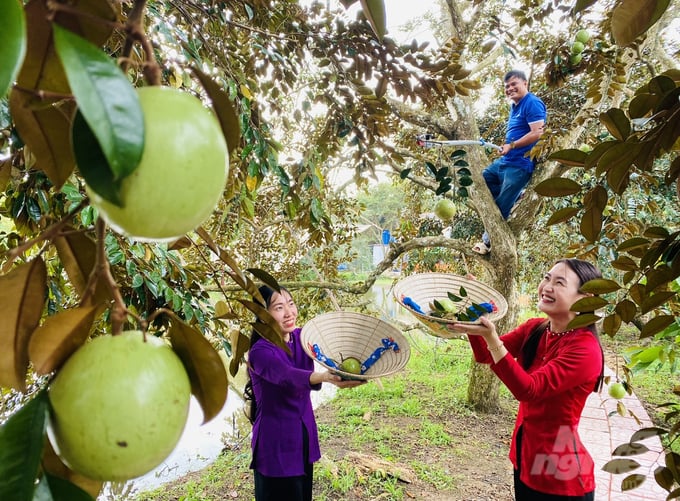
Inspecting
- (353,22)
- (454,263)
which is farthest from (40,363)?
(454,263)

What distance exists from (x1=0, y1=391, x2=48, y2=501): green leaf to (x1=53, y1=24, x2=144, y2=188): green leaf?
195 mm

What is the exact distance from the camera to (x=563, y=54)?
2.49 m

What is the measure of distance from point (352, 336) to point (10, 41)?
198 cm

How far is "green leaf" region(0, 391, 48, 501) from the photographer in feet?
0.95

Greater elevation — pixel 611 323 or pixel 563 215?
pixel 563 215

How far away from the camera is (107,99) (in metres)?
0.24

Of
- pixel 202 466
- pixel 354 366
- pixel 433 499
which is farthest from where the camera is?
pixel 202 466

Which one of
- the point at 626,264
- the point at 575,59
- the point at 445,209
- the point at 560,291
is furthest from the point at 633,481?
the point at 575,59

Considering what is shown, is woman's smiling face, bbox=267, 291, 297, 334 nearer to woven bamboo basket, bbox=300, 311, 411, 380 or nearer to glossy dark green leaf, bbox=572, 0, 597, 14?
woven bamboo basket, bbox=300, 311, 411, 380

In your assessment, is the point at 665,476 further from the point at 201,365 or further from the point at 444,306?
the point at 444,306

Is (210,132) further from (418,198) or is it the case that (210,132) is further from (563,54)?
(418,198)

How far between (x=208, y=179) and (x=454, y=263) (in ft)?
17.5

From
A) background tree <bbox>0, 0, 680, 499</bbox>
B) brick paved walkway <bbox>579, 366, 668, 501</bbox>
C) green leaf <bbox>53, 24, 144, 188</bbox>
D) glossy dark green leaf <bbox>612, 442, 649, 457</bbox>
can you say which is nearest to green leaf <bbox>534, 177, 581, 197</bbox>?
background tree <bbox>0, 0, 680, 499</bbox>

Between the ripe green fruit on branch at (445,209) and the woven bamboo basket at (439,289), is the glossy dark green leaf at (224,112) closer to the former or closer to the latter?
the woven bamboo basket at (439,289)
